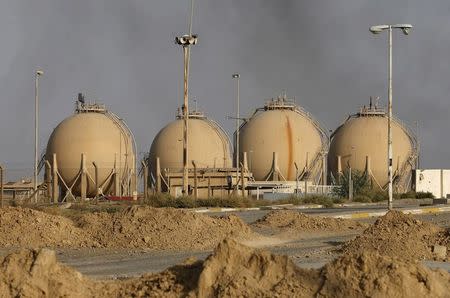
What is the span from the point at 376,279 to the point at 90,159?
163ft

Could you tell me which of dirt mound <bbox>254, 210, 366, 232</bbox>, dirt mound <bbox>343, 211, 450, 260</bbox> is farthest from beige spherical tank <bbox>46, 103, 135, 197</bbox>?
dirt mound <bbox>343, 211, 450, 260</bbox>

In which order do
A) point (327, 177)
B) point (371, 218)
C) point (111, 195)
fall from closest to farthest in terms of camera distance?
point (371, 218)
point (111, 195)
point (327, 177)

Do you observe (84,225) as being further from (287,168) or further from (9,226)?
(287,168)

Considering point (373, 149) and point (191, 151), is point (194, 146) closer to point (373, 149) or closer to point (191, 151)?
point (191, 151)

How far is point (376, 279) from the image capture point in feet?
30.2

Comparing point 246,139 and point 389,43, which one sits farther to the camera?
point 246,139

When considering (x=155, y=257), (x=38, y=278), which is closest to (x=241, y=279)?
(x=38, y=278)

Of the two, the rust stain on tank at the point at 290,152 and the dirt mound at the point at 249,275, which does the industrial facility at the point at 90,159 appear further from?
the dirt mound at the point at 249,275

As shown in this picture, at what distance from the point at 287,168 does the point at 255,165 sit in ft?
7.45

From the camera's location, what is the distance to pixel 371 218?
99.4 ft

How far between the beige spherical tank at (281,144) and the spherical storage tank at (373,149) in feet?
8.36

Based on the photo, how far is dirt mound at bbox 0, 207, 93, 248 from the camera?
19.4 meters

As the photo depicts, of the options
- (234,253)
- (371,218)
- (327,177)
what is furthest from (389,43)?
(327,177)

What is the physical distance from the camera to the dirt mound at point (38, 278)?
9164mm
